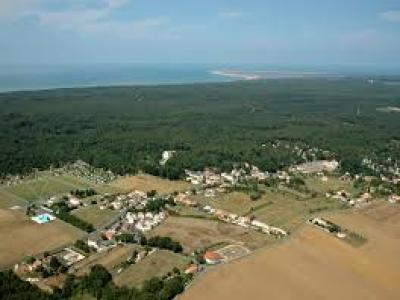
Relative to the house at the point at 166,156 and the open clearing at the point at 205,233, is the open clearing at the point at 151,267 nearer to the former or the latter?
the open clearing at the point at 205,233

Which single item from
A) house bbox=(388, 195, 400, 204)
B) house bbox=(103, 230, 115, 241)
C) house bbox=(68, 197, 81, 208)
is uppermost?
house bbox=(68, 197, 81, 208)

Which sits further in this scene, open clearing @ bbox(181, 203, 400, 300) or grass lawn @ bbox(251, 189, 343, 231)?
grass lawn @ bbox(251, 189, 343, 231)

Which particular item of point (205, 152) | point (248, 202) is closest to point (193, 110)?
point (205, 152)

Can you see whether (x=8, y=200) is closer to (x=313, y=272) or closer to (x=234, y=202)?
(x=234, y=202)

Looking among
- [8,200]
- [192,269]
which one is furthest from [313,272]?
[8,200]

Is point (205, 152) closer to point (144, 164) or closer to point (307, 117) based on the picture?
point (144, 164)

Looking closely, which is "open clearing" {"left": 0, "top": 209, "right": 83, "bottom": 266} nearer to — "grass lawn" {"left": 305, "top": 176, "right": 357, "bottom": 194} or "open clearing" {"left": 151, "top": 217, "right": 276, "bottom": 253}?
"open clearing" {"left": 151, "top": 217, "right": 276, "bottom": 253}

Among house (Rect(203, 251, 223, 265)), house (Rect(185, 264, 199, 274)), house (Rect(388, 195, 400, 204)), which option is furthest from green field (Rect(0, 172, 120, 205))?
house (Rect(388, 195, 400, 204))
